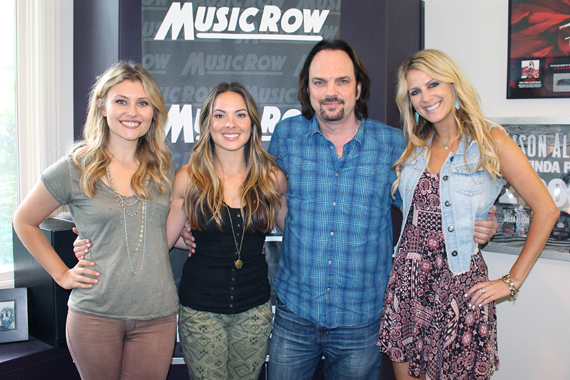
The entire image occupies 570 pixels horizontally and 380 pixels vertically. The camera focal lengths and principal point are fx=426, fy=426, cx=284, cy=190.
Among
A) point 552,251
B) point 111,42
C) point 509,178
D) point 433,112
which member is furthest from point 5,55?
point 552,251

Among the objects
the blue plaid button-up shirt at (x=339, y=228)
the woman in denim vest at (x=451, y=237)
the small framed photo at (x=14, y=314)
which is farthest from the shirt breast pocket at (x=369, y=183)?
the small framed photo at (x=14, y=314)

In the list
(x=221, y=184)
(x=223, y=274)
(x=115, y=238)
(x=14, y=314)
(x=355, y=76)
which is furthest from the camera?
(x=14, y=314)

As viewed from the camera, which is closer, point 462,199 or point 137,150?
point 462,199

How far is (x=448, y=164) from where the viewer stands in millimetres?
1880

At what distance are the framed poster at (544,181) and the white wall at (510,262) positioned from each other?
0.19 feet

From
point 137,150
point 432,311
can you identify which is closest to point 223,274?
point 137,150

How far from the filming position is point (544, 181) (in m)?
2.40

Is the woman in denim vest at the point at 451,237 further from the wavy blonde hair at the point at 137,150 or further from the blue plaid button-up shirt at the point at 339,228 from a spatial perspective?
the wavy blonde hair at the point at 137,150

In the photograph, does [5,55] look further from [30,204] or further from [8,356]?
[8,356]

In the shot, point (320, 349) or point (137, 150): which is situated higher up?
point (137, 150)

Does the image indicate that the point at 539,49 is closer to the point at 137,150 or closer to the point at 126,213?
the point at 137,150

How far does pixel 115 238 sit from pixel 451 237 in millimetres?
1406

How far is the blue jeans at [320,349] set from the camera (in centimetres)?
196

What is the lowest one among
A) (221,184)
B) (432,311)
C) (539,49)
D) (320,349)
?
(320,349)
